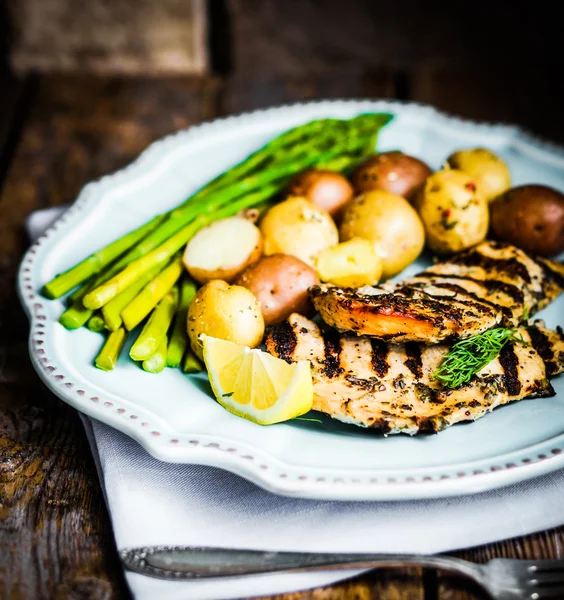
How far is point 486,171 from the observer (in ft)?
11.0

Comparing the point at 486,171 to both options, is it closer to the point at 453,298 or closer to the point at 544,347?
the point at 453,298

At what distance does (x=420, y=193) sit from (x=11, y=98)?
3097mm

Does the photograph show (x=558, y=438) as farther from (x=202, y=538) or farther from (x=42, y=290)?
(x=42, y=290)

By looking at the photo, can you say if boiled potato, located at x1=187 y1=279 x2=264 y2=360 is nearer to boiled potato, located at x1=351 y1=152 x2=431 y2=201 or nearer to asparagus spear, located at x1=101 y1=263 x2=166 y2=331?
asparagus spear, located at x1=101 y1=263 x2=166 y2=331

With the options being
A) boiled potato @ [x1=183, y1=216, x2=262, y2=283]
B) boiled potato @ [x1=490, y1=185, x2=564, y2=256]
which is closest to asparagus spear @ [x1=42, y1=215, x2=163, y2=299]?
boiled potato @ [x1=183, y1=216, x2=262, y2=283]

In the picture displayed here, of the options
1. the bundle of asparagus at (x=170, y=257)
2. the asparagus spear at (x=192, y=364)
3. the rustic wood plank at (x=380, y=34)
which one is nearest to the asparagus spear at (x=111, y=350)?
the bundle of asparagus at (x=170, y=257)

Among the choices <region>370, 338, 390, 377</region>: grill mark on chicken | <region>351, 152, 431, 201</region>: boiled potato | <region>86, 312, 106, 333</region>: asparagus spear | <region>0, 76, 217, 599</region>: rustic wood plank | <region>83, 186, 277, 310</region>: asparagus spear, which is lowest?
<region>0, 76, 217, 599</region>: rustic wood plank

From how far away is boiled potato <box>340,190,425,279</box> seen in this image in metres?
3.03

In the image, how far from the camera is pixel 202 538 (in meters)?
2.07

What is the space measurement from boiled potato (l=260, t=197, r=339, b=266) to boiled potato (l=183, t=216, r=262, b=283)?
80 mm

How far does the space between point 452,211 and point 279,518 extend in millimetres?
1627

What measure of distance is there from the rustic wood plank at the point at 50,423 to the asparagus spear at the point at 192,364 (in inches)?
17.3

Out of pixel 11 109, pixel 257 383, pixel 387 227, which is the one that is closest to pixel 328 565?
pixel 257 383

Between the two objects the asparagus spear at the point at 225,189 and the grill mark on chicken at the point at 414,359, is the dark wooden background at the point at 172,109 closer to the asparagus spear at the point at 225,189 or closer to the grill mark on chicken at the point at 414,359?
the asparagus spear at the point at 225,189
